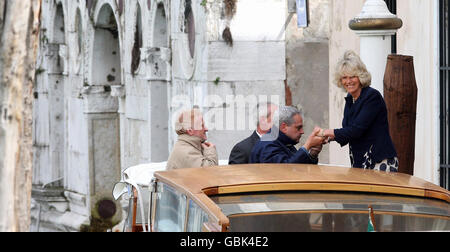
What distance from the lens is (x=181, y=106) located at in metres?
13.1

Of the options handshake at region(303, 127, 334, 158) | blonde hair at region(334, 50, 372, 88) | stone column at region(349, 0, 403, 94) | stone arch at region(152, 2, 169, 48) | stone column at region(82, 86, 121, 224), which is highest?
stone arch at region(152, 2, 169, 48)

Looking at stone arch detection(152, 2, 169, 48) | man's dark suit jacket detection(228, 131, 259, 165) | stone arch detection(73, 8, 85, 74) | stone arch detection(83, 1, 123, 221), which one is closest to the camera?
man's dark suit jacket detection(228, 131, 259, 165)

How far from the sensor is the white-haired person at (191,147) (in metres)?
7.35

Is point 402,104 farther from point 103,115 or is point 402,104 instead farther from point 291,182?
point 103,115

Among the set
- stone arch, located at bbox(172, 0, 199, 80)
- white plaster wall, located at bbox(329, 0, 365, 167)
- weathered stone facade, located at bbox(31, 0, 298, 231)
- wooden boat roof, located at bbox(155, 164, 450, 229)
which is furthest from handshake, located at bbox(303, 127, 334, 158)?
stone arch, located at bbox(172, 0, 199, 80)

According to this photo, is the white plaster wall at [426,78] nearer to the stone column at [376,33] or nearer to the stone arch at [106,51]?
the stone column at [376,33]

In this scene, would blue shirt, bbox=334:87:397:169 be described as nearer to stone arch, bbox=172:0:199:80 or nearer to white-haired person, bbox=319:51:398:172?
white-haired person, bbox=319:51:398:172

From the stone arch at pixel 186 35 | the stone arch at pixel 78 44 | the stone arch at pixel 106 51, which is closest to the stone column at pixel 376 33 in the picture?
the stone arch at pixel 186 35

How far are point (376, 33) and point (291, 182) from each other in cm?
360

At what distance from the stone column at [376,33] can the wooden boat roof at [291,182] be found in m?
2.99

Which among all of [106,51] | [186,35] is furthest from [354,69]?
[106,51]

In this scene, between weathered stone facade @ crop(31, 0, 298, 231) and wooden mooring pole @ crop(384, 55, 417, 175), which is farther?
weathered stone facade @ crop(31, 0, 298, 231)

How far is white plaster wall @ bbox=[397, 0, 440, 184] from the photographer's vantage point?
960 centimetres

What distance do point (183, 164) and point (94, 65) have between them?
34.1 ft
